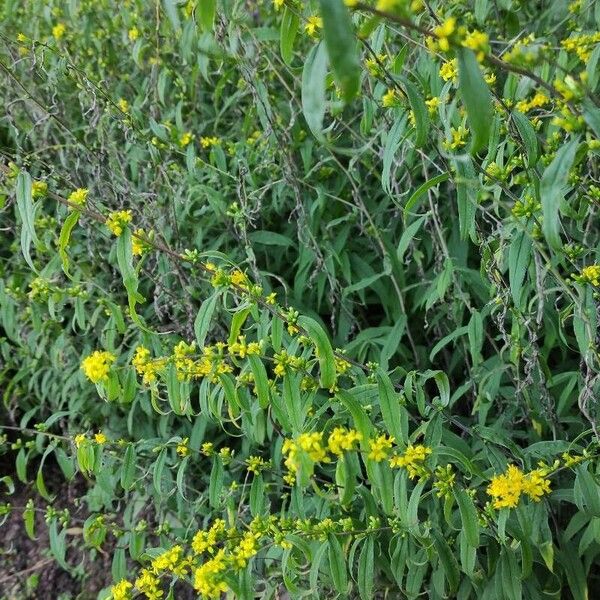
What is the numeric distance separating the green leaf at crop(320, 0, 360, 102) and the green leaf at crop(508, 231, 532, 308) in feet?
2.59

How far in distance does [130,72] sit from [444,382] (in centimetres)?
205

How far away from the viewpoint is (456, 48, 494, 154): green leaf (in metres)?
0.87

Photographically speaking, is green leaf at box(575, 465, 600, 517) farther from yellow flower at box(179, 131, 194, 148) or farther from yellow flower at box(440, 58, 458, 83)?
yellow flower at box(179, 131, 194, 148)

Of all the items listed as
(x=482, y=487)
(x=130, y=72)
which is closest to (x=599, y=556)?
(x=482, y=487)

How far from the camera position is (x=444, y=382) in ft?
4.93

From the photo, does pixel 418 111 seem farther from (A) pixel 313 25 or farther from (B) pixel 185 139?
(B) pixel 185 139

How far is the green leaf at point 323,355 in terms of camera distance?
1288 mm

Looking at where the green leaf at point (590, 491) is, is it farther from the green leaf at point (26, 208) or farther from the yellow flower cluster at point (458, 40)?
the green leaf at point (26, 208)

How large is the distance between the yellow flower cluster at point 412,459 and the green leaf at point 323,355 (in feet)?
0.63

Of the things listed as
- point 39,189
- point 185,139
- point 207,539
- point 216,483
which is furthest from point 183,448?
point 185,139

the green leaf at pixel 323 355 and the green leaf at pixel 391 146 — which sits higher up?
the green leaf at pixel 391 146

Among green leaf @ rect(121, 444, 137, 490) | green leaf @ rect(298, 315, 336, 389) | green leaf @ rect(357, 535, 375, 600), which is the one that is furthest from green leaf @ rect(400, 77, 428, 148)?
green leaf @ rect(121, 444, 137, 490)

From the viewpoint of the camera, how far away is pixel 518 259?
1383 millimetres

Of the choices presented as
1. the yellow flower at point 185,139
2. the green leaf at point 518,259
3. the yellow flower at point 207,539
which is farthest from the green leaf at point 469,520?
the yellow flower at point 185,139
